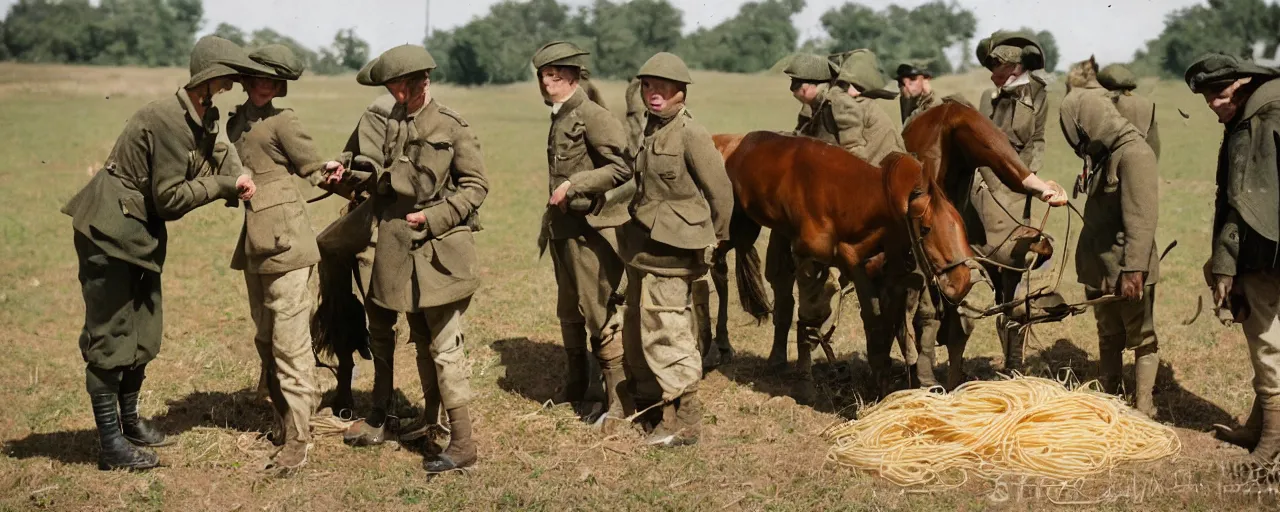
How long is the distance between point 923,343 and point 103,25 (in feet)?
199

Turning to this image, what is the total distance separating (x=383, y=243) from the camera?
269 inches

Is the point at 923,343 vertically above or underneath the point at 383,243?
underneath

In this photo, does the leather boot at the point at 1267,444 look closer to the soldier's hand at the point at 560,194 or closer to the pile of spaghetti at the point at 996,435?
the pile of spaghetti at the point at 996,435

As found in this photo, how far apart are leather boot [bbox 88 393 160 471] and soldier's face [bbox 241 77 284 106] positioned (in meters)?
1.88

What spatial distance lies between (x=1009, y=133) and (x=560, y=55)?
3.48m

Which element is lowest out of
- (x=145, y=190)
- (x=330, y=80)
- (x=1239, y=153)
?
(x=330, y=80)

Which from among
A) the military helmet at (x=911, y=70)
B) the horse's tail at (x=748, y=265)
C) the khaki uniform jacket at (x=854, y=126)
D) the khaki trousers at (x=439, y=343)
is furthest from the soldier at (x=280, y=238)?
the military helmet at (x=911, y=70)

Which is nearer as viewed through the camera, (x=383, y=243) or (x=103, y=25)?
(x=383, y=243)

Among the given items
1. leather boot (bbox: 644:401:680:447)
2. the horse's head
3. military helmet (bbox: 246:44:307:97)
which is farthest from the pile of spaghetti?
military helmet (bbox: 246:44:307:97)

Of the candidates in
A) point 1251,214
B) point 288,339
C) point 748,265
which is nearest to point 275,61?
point 288,339

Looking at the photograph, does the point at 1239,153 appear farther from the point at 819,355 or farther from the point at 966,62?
the point at 966,62

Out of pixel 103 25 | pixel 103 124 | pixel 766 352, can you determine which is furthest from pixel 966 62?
pixel 766 352

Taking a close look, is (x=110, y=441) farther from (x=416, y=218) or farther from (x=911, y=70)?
(x=911, y=70)

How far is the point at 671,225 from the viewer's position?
713 centimetres
